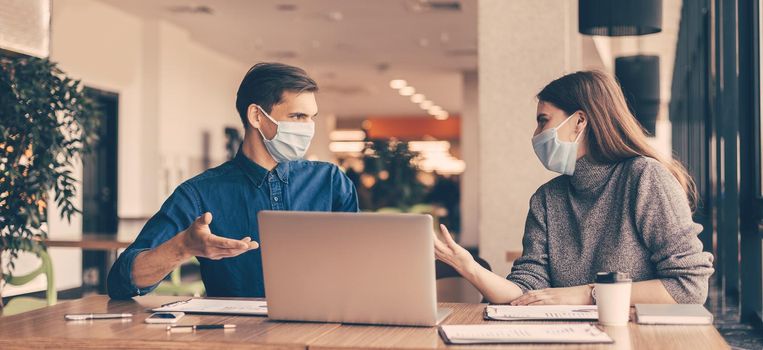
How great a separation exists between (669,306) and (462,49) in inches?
432

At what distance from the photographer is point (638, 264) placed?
7.78 feet

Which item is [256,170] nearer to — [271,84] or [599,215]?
[271,84]

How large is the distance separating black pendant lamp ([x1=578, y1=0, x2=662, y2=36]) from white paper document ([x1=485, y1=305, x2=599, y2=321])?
2.13m

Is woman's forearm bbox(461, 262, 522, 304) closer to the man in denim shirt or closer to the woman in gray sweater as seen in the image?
the woman in gray sweater

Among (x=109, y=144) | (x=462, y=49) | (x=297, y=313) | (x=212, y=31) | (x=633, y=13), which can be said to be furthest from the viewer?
(x=462, y=49)

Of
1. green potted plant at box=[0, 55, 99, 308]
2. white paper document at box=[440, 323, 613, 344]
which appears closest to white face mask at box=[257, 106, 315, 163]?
white paper document at box=[440, 323, 613, 344]

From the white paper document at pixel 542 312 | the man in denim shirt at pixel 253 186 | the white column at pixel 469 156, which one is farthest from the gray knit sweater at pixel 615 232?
the white column at pixel 469 156

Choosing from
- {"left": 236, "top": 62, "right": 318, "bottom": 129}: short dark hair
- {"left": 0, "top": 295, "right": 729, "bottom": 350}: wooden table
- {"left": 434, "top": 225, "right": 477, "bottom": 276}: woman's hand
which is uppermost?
{"left": 236, "top": 62, "right": 318, "bottom": 129}: short dark hair

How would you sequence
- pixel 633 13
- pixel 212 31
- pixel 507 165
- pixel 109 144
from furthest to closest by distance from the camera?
pixel 212 31
pixel 109 144
pixel 507 165
pixel 633 13

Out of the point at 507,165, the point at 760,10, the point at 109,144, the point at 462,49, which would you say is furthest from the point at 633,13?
the point at 462,49

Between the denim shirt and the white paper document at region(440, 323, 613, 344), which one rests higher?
the denim shirt

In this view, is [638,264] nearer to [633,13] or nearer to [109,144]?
[633,13]

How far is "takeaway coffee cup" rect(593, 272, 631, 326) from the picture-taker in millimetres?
1891

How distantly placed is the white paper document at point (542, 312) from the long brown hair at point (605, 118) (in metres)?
0.50
